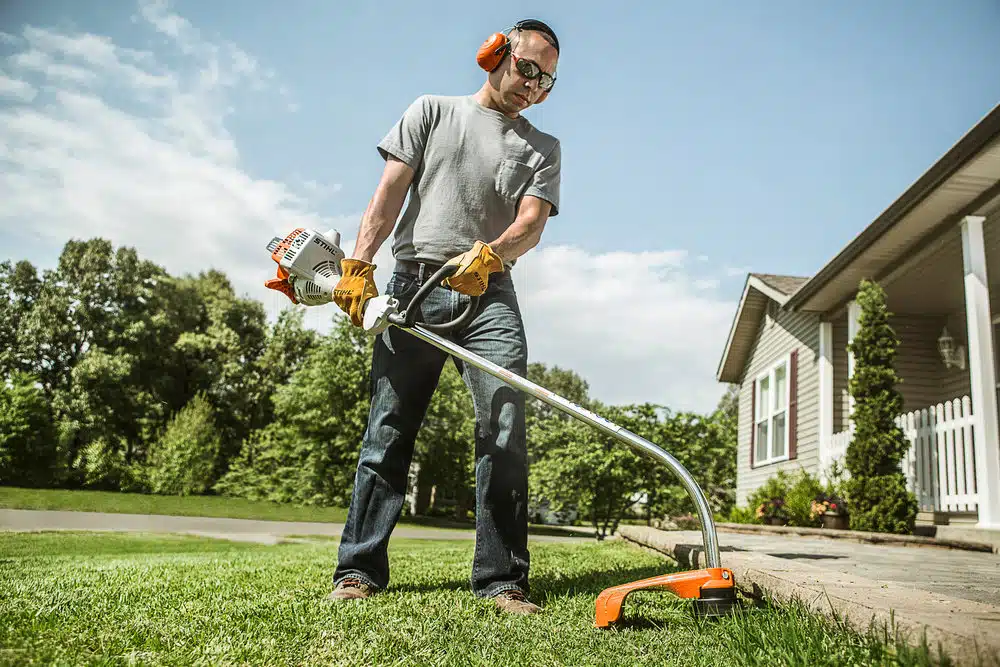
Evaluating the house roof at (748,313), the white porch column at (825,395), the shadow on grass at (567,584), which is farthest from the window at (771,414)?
the shadow on grass at (567,584)

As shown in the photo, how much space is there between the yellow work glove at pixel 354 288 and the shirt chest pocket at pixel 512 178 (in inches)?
19.1

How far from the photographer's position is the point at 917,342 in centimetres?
866

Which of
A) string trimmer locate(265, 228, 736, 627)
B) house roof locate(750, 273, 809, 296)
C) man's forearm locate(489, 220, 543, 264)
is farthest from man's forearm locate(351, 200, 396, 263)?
house roof locate(750, 273, 809, 296)

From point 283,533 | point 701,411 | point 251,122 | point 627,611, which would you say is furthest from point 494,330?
point 701,411

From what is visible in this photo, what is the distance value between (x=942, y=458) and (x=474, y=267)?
576 cm

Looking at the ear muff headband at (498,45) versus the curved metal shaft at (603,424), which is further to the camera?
the ear muff headband at (498,45)

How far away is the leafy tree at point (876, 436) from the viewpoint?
627 cm

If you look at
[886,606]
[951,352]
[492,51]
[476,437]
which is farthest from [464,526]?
[886,606]

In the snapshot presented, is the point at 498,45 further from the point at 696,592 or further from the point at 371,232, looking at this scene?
the point at 696,592

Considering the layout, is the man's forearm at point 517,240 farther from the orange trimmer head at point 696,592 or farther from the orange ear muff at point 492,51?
the orange trimmer head at point 696,592

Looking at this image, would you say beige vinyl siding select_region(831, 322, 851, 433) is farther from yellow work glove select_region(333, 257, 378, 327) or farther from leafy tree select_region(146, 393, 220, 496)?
leafy tree select_region(146, 393, 220, 496)

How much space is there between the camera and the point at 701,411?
1056cm

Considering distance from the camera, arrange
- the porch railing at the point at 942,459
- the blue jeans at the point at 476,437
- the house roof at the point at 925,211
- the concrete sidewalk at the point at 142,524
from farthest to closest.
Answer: the porch railing at the point at 942,459
the concrete sidewalk at the point at 142,524
the house roof at the point at 925,211
the blue jeans at the point at 476,437

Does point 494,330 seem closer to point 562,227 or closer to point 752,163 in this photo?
point 562,227
